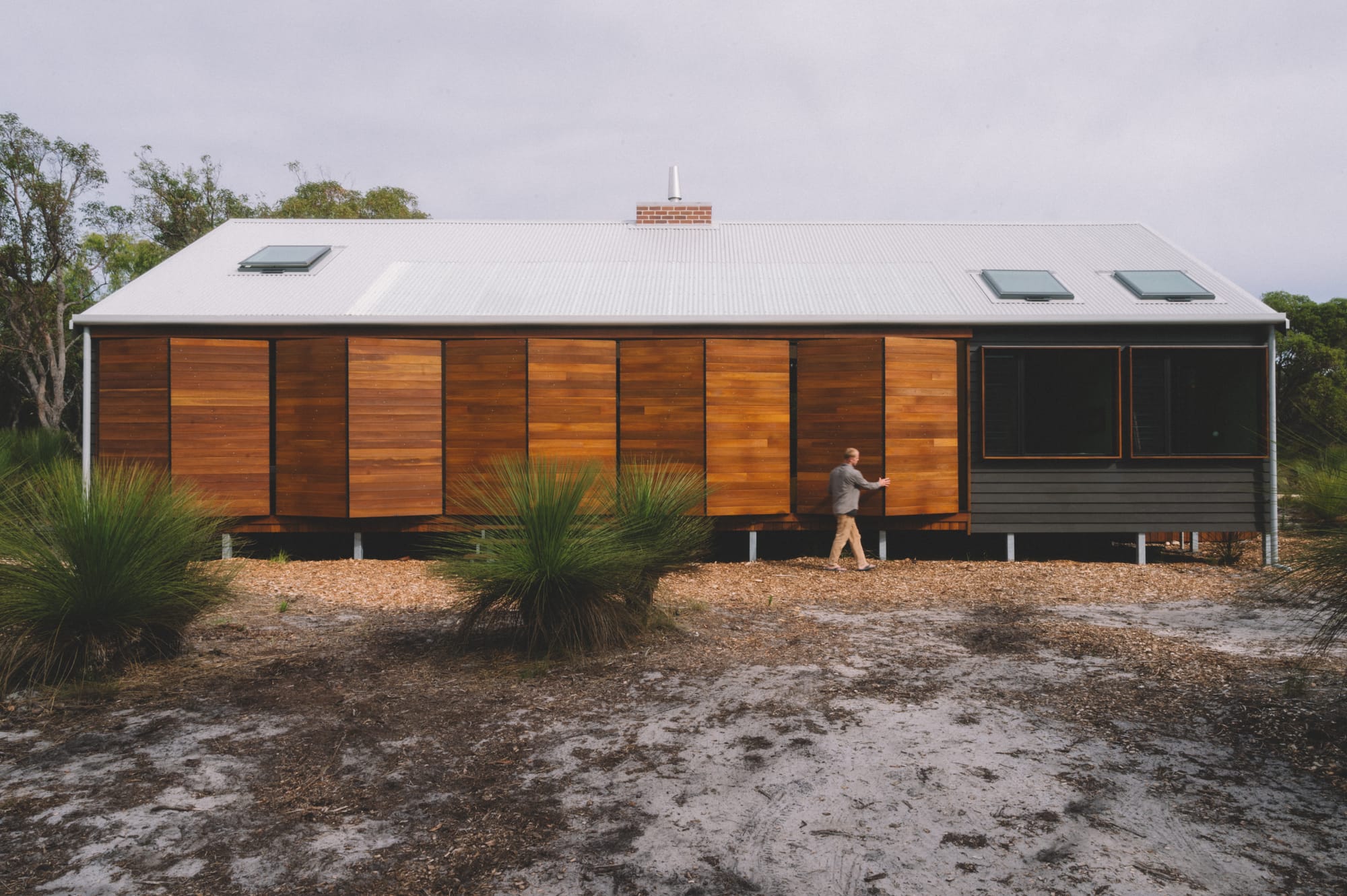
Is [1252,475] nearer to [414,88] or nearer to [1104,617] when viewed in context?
[1104,617]

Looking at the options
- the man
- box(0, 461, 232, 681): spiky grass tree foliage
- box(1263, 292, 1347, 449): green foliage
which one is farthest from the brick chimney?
box(1263, 292, 1347, 449): green foliage

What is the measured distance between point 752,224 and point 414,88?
21.6ft

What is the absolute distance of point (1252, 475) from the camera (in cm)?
890

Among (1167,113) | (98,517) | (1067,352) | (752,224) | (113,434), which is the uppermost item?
(1167,113)

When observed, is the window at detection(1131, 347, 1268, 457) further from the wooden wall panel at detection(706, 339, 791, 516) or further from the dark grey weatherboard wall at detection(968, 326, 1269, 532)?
the wooden wall panel at detection(706, 339, 791, 516)

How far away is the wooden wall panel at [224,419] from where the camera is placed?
8.40 meters

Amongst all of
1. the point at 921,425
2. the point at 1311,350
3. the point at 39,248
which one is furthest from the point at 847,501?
the point at 1311,350

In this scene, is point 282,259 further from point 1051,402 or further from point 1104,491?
point 1051,402

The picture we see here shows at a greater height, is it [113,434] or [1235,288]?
[1235,288]

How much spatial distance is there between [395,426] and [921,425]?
574 centimetres

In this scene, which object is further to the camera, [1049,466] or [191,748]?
[1049,466]

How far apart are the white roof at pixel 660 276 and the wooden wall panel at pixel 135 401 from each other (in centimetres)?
33

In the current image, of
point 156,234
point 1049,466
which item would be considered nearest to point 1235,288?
point 1049,466

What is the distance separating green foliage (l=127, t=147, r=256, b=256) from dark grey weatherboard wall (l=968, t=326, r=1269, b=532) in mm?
20284
